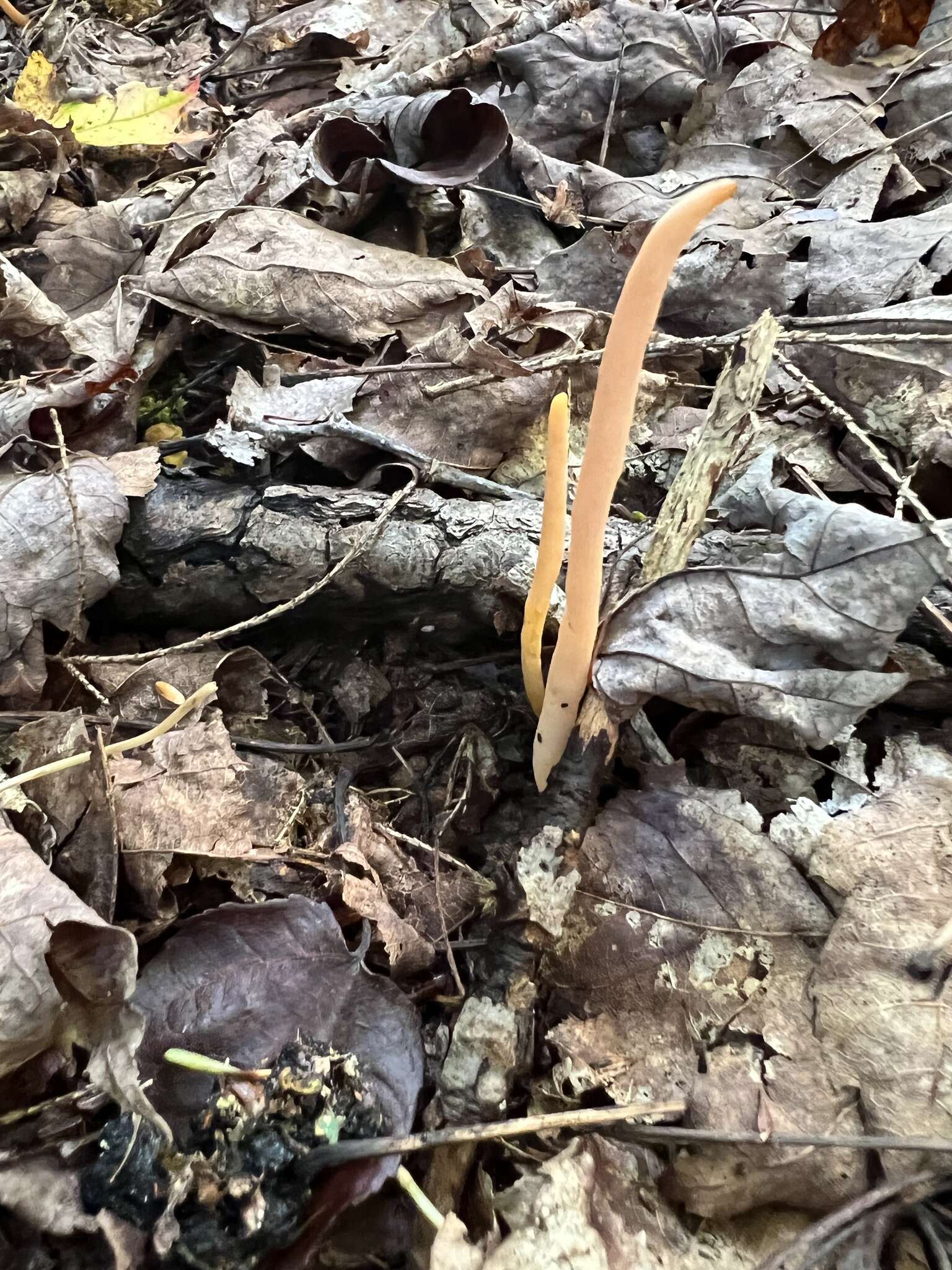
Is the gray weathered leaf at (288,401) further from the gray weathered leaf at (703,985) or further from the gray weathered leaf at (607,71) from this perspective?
the gray weathered leaf at (607,71)

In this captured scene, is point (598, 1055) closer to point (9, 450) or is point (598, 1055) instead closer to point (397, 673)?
point (397, 673)

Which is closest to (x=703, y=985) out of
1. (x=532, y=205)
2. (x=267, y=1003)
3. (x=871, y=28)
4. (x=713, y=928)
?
(x=713, y=928)

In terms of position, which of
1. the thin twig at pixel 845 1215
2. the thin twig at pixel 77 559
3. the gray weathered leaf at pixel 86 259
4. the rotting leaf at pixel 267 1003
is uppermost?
the gray weathered leaf at pixel 86 259

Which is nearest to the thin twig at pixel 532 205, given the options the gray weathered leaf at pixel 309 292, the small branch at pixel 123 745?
the gray weathered leaf at pixel 309 292

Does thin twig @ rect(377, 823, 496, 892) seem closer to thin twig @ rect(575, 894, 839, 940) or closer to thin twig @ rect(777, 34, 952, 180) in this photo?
thin twig @ rect(575, 894, 839, 940)

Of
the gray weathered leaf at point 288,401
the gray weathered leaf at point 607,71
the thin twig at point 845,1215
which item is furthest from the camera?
the gray weathered leaf at point 607,71

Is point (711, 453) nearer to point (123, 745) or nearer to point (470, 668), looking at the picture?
point (470, 668)
